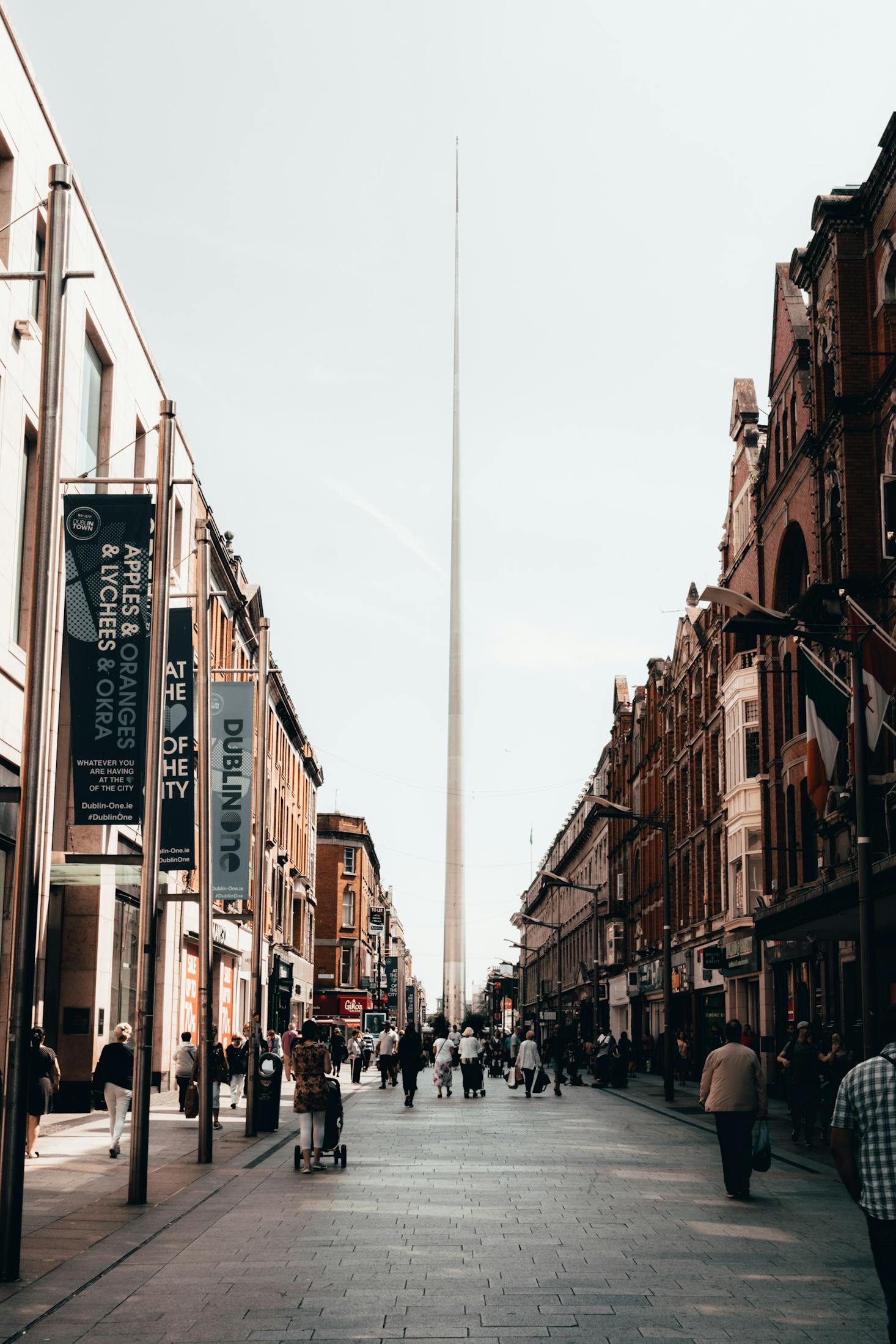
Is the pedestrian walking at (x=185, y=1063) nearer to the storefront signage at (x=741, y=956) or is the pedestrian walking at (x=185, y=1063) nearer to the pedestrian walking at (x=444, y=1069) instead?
the pedestrian walking at (x=444, y=1069)

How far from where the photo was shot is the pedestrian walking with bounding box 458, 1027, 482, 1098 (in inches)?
1560

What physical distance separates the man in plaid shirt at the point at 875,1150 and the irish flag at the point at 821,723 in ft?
57.8

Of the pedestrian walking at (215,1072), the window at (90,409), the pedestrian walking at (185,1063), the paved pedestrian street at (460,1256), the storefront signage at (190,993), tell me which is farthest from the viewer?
the storefront signage at (190,993)

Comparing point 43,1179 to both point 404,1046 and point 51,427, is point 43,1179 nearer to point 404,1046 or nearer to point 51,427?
point 51,427

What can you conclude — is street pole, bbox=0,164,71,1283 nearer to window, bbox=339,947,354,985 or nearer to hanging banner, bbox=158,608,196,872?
hanging banner, bbox=158,608,196,872

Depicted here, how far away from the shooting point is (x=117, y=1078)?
64.0ft

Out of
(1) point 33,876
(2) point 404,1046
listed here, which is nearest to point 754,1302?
(1) point 33,876

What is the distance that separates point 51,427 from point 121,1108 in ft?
37.7

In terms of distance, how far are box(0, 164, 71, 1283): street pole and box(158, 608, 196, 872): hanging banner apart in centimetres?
966

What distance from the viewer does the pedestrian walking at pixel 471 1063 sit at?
3962 centimetres

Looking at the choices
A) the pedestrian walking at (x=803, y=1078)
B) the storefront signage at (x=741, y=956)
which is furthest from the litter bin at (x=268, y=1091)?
the storefront signage at (x=741, y=956)

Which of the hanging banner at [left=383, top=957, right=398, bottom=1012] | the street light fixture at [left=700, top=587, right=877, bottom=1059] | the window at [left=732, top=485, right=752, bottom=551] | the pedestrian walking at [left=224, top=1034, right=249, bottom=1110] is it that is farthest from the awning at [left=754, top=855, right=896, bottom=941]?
the hanging banner at [left=383, top=957, right=398, bottom=1012]

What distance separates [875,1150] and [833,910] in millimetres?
18574

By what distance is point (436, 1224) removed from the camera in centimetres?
1382
